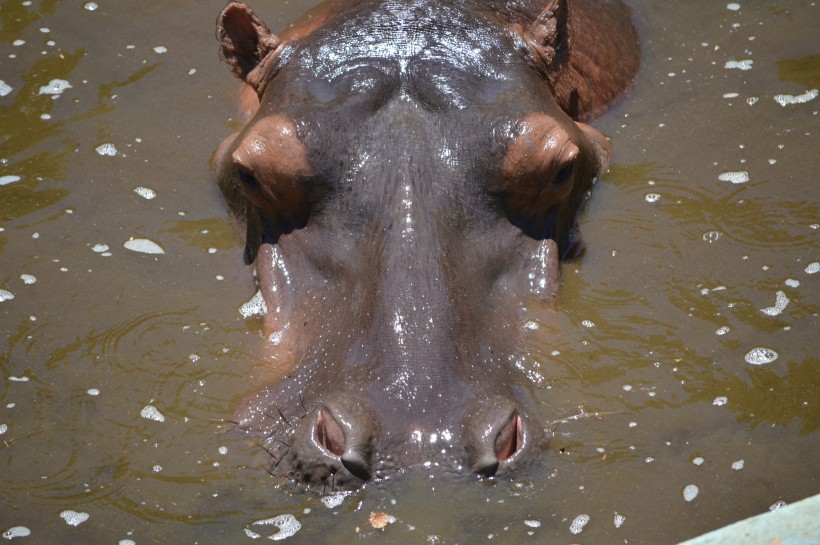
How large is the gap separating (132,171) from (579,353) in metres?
3.30

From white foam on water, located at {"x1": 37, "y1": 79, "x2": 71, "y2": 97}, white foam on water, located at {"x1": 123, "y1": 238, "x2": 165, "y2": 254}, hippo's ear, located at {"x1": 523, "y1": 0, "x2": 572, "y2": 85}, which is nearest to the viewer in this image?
hippo's ear, located at {"x1": 523, "y1": 0, "x2": 572, "y2": 85}

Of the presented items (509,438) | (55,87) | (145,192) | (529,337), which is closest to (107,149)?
(145,192)

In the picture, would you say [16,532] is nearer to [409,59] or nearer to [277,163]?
[277,163]

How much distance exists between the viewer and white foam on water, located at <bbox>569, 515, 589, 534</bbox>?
457 cm

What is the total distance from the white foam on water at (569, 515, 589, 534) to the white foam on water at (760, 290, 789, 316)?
1.84 m

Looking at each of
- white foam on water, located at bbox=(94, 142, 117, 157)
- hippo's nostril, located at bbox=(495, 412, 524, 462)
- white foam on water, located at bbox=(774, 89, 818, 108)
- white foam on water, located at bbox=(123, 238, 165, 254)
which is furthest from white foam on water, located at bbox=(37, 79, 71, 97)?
white foam on water, located at bbox=(774, 89, 818, 108)

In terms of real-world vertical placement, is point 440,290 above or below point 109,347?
above

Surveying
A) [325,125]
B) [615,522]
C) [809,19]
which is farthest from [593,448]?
[809,19]

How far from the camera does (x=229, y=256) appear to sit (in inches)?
251

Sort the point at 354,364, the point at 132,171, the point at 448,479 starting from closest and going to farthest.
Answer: the point at 448,479 < the point at 354,364 < the point at 132,171

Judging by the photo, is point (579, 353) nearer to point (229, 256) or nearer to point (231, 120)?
point (229, 256)

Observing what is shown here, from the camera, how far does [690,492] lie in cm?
477

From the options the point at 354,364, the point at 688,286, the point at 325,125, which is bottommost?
the point at 688,286

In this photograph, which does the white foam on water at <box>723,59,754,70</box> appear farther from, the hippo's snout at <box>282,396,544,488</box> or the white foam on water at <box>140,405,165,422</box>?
the white foam on water at <box>140,405,165,422</box>
